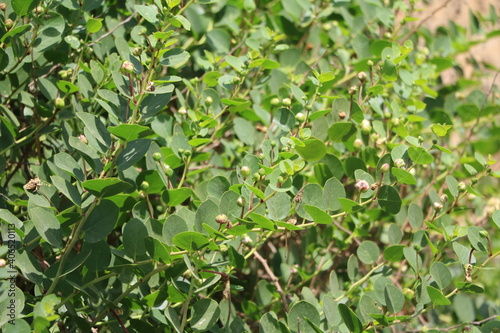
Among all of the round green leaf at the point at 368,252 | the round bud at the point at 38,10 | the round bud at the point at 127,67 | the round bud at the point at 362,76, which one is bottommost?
the round green leaf at the point at 368,252

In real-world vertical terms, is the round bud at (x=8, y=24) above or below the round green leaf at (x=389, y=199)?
above

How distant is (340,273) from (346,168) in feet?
1.32

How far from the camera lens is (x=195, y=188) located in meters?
1.43

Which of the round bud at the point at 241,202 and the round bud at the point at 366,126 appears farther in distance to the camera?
the round bud at the point at 366,126

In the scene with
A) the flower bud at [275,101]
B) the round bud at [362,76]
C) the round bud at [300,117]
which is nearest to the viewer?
the round bud at [300,117]

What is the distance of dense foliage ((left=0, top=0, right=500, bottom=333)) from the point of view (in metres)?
1.13

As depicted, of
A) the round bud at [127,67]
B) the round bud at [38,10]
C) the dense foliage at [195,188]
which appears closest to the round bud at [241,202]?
the dense foliage at [195,188]

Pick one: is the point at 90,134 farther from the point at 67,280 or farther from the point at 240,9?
the point at 240,9

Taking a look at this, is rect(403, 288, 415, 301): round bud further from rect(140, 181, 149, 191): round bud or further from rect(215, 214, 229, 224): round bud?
rect(140, 181, 149, 191): round bud

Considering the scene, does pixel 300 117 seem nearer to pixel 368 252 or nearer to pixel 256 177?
pixel 256 177

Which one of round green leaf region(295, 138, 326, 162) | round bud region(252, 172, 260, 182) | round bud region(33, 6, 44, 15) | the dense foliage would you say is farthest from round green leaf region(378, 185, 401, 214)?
round bud region(33, 6, 44, 15)

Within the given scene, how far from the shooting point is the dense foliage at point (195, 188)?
113cm

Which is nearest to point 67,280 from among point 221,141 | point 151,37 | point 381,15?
point 151,37

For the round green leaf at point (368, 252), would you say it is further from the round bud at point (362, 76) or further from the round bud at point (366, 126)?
the round bud at point (362, 76)
